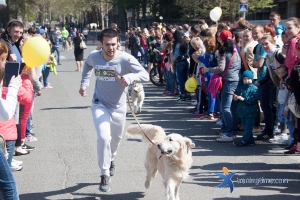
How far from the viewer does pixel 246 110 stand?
858cm

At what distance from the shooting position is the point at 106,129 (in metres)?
6.21

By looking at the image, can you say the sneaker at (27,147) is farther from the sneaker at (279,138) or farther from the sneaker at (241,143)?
the sneaker at (279,138)

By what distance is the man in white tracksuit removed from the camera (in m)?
6.20

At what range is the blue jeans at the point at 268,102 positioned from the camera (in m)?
8.98

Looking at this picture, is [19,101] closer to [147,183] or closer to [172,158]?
[147,183]

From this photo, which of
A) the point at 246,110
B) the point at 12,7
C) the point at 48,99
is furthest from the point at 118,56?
the point at 12,7

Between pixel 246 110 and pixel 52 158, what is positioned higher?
pixel 246 110

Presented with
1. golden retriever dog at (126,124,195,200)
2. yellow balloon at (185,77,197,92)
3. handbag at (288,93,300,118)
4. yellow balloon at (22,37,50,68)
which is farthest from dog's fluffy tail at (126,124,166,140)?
yellow balloon at (185,77,197,92)

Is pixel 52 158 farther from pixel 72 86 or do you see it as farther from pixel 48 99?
pixel 72 86

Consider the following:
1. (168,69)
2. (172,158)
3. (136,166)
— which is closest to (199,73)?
(168,69)

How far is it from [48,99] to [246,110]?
7918 millimetres

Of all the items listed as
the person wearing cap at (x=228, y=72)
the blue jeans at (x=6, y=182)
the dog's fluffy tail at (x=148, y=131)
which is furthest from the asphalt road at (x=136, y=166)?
the blue jeans at (x=6, y=182)

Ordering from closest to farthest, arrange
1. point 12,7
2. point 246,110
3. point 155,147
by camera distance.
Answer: point 155,147
point 246,110
point 12,7

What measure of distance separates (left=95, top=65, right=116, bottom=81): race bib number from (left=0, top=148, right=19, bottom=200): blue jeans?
192 cm
